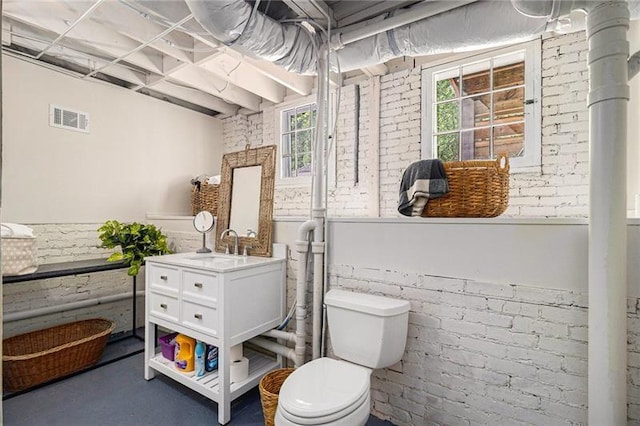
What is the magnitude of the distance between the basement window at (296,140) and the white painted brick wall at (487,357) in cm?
195

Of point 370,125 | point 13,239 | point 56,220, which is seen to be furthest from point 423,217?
point 56,220

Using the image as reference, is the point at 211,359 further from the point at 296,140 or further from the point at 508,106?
the point at 508,106

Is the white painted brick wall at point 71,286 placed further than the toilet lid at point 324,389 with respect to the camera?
Yes

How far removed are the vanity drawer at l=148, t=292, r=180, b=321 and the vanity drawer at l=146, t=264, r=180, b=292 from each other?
7 centimetres

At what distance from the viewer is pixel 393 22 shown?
1993 mm

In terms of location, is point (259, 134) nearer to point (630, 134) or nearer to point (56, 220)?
point (56, 220)

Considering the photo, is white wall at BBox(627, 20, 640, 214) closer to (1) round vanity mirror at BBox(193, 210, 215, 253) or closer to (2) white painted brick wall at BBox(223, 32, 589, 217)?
(2) white painted brick wall at BBox(223, 32, 589, 217)

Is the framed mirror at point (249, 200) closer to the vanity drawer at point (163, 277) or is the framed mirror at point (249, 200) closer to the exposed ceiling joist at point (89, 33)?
the vanity drawer at point (163, 277)

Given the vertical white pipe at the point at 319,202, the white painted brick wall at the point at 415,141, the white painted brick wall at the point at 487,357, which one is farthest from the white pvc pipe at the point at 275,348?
the white painted brick wall at the point at 415,141

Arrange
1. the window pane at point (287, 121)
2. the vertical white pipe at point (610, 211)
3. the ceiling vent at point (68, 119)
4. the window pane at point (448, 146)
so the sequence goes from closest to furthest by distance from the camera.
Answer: the vertical white pipe at point (610, 211) → the window pane at point (448, 146) → the ceiling vent at point (68, 119) → the window pane at point (287, 121)

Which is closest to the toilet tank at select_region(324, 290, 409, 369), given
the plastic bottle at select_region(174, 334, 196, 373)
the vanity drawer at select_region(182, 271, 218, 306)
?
the vanity drawer at select_region(182, 271, 218, 306)

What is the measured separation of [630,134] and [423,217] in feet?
4.13

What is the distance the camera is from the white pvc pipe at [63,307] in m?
2.69

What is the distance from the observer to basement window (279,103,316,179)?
367 cm
